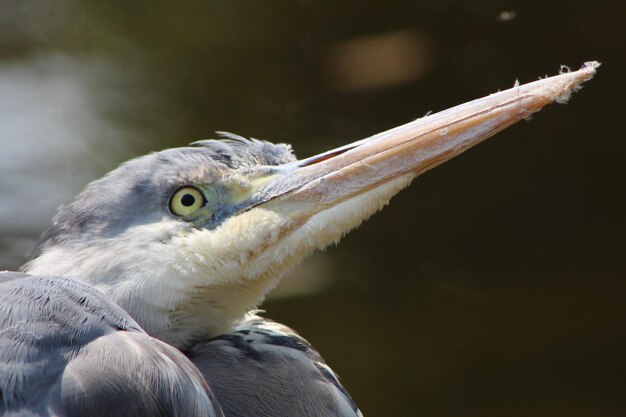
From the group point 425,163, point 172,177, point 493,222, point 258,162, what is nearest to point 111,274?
point 172,177

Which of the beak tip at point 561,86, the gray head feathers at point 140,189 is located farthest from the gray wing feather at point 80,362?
the beak tip at point 561,86

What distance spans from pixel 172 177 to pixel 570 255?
172cm

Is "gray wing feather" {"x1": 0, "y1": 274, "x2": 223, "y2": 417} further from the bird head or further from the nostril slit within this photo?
the nostril slit

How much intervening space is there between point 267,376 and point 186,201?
38cm

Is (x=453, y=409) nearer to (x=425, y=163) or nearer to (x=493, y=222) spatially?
(x=493, y=222)

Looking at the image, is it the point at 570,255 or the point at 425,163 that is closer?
the point at 425,163

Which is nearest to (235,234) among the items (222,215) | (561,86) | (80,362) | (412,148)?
(222,215)

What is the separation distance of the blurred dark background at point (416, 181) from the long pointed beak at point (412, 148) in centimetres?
129

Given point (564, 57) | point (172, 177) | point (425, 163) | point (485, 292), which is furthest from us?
point (485, 292)

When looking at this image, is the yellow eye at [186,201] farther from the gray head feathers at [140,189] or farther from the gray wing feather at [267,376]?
the gray wing feather at [267,376]

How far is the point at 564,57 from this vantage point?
322 centimetres

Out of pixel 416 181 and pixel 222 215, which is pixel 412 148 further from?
pixel 416 181

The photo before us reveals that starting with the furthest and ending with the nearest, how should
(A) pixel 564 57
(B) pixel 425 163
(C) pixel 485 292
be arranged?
(C) pixel 485 292, (A) pixel 564 57, (B) pixel 425 163

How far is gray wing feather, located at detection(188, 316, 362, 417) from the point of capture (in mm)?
1867
